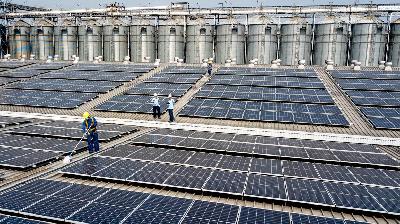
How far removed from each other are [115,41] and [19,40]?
17.6 meters

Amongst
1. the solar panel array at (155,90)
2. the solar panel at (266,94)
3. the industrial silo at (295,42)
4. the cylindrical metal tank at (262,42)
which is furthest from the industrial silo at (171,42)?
the solar panel at (266,94)

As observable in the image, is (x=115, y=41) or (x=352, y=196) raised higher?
(x=115, y=41)

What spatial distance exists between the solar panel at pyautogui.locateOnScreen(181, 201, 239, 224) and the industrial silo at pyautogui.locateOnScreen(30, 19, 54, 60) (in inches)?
1980

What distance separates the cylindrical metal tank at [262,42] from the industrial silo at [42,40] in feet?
104

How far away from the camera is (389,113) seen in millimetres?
23562

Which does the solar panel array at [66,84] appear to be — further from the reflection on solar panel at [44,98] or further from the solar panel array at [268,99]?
the solar panel array at [268,99]

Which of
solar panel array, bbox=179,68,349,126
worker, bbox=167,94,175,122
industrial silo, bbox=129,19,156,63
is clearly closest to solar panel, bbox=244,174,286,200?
solar panel array, bbox=179,68,349,126

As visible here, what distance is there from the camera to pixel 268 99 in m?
27.5

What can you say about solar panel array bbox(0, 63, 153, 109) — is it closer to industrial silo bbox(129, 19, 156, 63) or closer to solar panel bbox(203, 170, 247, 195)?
industrial silo bbox(129, 19, 156, 63)

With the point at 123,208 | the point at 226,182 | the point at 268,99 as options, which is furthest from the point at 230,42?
the point at 123,208

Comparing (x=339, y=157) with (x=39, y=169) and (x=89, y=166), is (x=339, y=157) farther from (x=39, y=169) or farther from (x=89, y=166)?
(x=39, y=169)

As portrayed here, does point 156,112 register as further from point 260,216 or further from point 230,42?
point 230,42

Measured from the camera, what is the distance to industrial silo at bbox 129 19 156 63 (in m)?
47.8

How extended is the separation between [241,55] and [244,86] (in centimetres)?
1481
